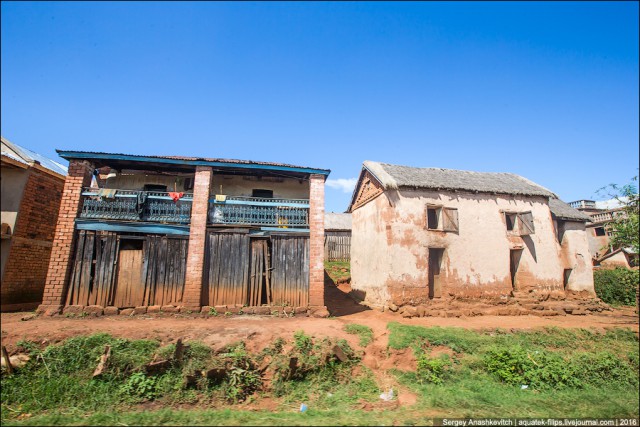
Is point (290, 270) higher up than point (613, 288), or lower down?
higher up

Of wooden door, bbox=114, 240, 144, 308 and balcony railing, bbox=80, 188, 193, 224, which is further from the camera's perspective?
balcony railing, bbox=80, 188, 193, 224

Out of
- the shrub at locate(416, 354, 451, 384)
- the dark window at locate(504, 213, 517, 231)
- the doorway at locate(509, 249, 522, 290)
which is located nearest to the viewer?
the shrub at locate(416, 354, 451, 384)

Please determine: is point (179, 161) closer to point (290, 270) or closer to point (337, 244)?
point (290, 270)

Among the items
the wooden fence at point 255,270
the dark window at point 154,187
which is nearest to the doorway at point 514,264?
the wooden fence at point 255,270

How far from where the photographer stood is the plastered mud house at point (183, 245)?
10.7 metres

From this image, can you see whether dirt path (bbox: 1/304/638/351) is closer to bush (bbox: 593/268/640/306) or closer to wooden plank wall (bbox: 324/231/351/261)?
bush (bbox: 593/268/640/306)

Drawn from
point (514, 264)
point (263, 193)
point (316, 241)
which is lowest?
point (514, 264)

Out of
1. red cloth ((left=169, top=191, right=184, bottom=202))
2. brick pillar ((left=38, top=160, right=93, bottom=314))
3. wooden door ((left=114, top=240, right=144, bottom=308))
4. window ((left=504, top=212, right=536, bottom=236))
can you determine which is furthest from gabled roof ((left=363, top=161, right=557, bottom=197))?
brick pillar ((left=38, top=160, right=93, bottom=314))

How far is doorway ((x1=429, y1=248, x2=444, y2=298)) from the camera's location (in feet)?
48.8

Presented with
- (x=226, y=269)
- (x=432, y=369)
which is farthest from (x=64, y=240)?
(x=432, y=369)

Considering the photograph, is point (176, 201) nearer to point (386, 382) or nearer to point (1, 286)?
point (1, 286)

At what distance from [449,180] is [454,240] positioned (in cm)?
342

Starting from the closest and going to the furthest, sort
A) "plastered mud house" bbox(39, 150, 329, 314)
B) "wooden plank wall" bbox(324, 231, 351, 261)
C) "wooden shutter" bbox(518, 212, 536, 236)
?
"plastered mud house" bbox(39, 150, 329, 314)
"wooden shutter" bbox(518, 212, 536, 236)
"wooden plank wall" bbox(324, 231, 351, 261)

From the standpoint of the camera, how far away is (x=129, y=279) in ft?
35.6
